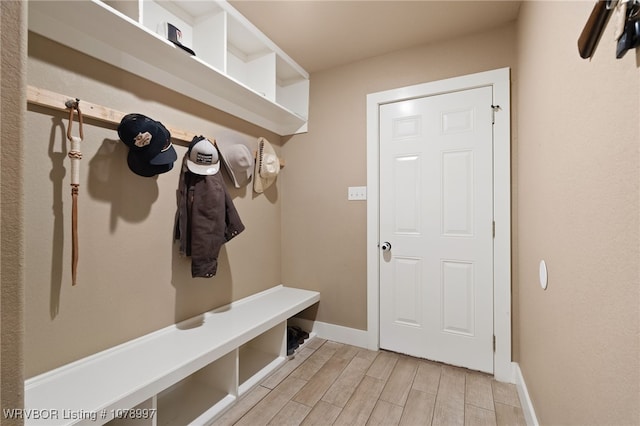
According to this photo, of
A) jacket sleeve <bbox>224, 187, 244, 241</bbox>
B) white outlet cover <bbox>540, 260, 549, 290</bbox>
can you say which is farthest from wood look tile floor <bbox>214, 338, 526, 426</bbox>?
jacket sleeve <bbox>224, 187, 244, 241</bbox>

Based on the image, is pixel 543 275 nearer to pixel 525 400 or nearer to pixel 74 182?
pixel 525 400

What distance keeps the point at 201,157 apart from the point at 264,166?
27.3 inches

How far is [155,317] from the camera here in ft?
5.58

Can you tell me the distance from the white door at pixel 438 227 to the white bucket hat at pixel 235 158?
1129 mm

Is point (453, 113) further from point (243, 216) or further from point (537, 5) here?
point (243, 216)

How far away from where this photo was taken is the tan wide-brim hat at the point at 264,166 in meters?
2.46

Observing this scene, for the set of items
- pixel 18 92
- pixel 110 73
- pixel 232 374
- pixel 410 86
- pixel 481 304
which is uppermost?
pixel 410 86

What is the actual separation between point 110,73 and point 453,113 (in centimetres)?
223

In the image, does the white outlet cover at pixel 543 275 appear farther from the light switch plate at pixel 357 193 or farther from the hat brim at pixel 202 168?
the hat brim at pixel 202 168

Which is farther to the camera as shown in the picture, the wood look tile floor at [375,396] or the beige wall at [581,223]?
the wood look tile floor at [375,396]

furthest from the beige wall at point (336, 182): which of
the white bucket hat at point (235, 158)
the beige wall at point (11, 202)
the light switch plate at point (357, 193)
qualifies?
the beige wall at point (11, 202)

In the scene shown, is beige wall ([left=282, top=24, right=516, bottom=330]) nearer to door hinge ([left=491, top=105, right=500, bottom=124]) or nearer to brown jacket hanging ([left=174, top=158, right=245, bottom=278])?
door hinge ([left=491, top=105, right=500, bottom=124])

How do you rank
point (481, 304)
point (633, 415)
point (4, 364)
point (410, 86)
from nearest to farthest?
point (4, 364) → point (633, 415) → point (481, 304) → point (410, 86)

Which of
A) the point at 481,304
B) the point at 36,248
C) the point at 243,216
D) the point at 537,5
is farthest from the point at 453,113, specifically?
the point at 36,248
